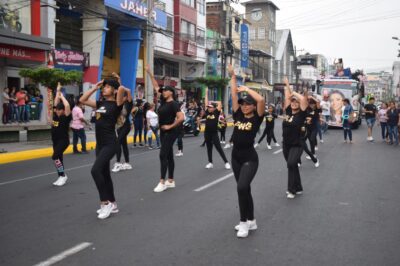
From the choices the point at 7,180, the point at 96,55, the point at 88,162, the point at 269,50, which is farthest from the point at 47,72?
the point at 269,50

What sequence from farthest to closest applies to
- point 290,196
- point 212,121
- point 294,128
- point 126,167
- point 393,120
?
point 393,120
point 212,121
point 126,167
point 294,128
point 290,196

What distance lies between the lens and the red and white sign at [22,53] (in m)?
19.0

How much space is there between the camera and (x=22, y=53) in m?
20.0

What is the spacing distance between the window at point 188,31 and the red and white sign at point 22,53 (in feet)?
57.0

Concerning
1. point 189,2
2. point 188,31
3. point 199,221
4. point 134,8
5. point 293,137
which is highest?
point 189,2

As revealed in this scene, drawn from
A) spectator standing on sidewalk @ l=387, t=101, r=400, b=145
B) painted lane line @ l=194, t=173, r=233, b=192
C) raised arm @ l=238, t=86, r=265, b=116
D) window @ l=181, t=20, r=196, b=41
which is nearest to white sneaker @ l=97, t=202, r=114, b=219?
painted lane line @ l=194, t=173, r=233, b=192

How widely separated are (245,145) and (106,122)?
6.73 feet

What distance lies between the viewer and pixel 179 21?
120 feet

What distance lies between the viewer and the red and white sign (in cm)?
1905

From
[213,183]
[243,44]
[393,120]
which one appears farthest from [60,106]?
A: [243,44]

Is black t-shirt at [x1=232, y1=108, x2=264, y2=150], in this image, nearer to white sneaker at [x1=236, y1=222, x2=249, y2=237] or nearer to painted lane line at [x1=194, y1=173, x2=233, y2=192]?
white sneaker at [x1=236, y1=222, x2=249, y2=237]

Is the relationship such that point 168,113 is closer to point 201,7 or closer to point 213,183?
point 213,183

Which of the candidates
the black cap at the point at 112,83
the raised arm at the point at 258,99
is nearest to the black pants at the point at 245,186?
the raised arm at the point at 258,99

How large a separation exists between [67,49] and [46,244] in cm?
2158
